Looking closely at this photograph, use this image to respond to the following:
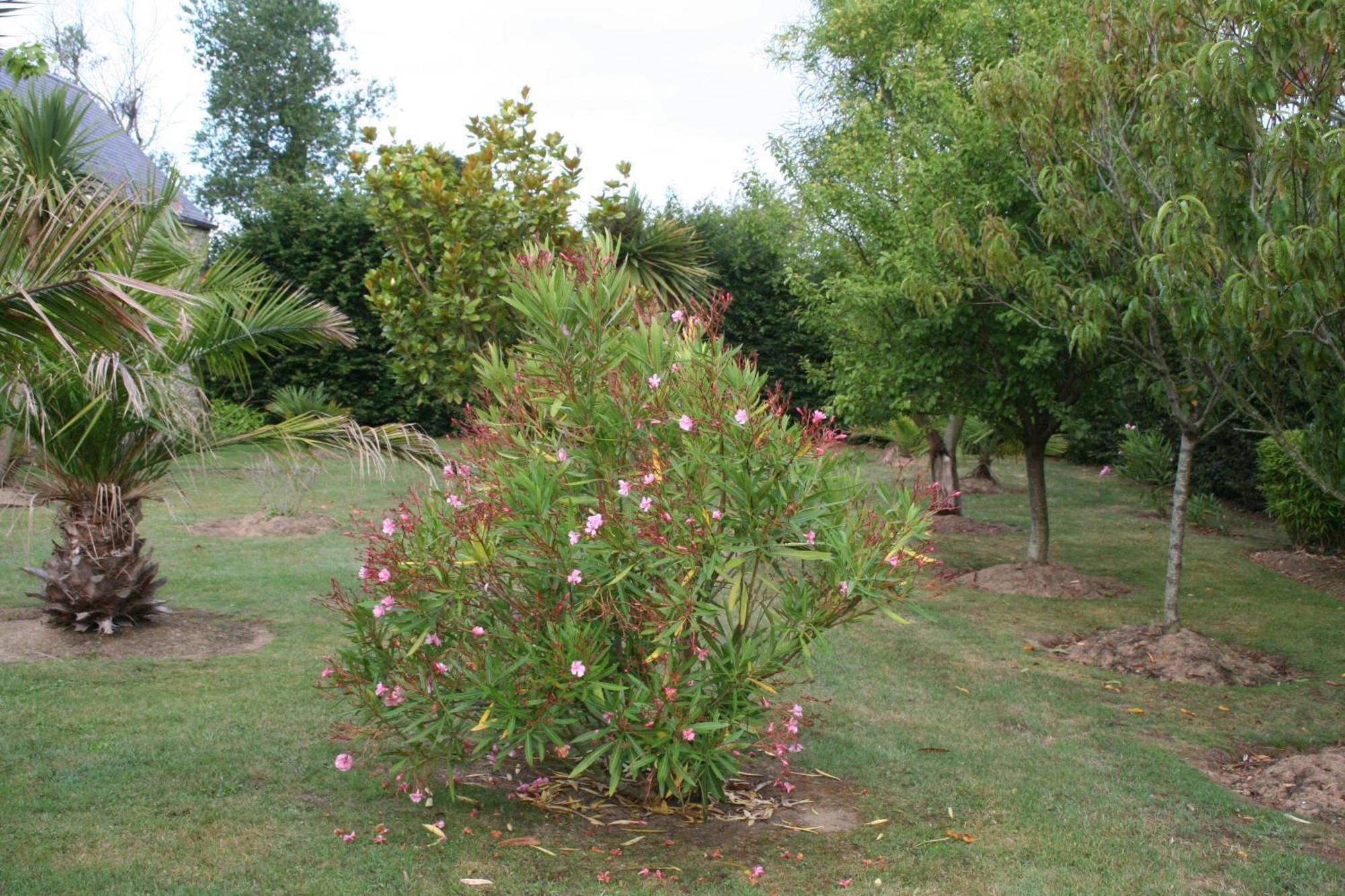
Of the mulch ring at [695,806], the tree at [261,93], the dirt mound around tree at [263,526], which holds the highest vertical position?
the tree at [261,93]

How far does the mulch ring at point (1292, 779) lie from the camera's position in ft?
17.9

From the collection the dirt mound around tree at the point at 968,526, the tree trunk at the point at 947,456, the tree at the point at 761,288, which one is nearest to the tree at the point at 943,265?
the tree trunk at the point at 947,456

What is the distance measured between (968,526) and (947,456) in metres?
1.00

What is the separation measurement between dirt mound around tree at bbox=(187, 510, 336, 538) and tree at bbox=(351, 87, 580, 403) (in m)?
3.24

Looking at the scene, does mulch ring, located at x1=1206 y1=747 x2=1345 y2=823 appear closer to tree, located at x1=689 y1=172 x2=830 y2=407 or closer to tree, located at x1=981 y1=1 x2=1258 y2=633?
tree, located at x1=981 y1=1 x2=1258 y2=633

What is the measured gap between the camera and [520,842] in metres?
4.63

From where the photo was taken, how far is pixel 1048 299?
27.9ft

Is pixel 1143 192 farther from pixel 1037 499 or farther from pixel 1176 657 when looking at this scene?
pixel 1037 499

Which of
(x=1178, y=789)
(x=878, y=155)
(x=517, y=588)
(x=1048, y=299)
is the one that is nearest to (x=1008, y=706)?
(x=1178, y=789)

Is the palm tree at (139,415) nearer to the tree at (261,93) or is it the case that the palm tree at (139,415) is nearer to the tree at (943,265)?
the tree at (943,265)

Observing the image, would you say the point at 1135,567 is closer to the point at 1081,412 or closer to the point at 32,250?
the point at 1081,412

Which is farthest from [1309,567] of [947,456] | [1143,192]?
[1143,192]

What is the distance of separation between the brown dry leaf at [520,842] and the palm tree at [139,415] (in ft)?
9.29

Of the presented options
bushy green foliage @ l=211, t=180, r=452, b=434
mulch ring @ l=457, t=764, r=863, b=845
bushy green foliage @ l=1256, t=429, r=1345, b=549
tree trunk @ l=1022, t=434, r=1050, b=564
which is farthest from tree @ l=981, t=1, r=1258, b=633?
bushy green foliage @ l=211, t=180, r=452, b=434
